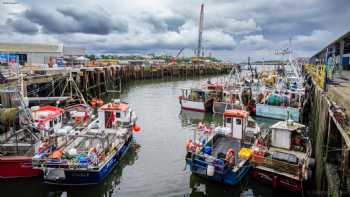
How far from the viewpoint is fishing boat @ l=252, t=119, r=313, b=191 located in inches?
436

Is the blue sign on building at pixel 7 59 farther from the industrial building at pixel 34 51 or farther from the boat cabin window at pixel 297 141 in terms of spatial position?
the boat cabin window at pixel 297 141

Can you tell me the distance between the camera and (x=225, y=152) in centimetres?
1352

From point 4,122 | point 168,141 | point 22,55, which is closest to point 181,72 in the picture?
point 22,55

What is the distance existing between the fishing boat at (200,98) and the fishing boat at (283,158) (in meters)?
15.1

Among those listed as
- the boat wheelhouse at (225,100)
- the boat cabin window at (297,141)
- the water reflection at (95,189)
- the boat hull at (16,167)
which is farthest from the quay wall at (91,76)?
the boat cabin window at (297,141)

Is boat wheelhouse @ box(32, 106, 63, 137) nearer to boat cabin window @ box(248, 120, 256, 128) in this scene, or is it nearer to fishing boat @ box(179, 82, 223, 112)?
boat cabin window @ box(248, 120, 256, 128)

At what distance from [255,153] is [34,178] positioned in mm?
9956

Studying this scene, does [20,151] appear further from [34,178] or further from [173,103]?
[173,103]

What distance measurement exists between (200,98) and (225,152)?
1679cm

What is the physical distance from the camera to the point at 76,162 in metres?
11.3

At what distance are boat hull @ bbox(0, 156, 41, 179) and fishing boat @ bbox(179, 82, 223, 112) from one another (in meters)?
19.0

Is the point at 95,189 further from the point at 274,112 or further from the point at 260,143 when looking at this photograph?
the point at 274,112

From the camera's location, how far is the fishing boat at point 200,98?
29.0 metres

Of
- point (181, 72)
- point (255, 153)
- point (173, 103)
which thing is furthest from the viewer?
point (181, 72)
